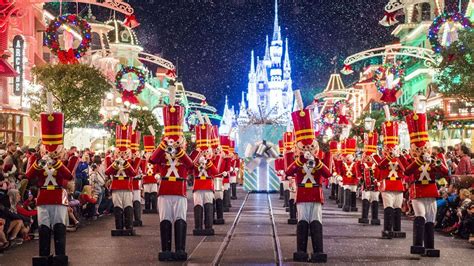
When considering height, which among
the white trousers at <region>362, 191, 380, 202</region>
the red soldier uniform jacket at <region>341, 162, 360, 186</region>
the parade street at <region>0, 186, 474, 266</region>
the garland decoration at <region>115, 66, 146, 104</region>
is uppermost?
the garland decoration at <region>115, 66, 146, 104</region>

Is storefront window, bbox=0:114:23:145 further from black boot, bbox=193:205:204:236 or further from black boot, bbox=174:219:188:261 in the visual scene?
black boot, bbox=174:219:188:261

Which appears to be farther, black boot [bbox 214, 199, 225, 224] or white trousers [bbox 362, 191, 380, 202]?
black boot [bbox 214, 199, 225, 224]

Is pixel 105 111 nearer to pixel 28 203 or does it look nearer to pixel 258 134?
pixel 258 134

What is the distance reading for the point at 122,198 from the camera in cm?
1891

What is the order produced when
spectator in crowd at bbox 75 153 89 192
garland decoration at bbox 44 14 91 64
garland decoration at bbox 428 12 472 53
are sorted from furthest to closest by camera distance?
garland decoration at bbox 44 14 91 64
garland decoration at bbox 428 12 472 53
spectator in crowd at bbox 75 153 89 192

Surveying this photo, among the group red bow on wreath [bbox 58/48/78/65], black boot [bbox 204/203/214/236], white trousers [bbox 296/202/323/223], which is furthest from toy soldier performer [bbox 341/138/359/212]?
white trousers [bbox 296/202/323/223]

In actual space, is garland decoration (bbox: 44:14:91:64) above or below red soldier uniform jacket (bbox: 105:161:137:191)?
above

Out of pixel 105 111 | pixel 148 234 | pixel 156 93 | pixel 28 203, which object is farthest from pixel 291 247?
pixel 156 93

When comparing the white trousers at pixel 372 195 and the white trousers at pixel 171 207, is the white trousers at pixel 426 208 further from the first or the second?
the white trousers at pixel 372 195

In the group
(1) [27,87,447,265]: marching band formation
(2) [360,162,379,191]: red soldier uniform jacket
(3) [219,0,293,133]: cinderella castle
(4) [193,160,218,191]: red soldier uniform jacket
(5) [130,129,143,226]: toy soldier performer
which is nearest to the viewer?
(1) [27,87,447,265]: marching band formation

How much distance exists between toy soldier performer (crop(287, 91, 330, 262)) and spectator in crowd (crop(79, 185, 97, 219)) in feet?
33.8

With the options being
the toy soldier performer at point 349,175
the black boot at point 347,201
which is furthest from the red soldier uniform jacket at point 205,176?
the black boot at point 347,201

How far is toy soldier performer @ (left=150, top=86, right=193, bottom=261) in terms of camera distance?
14594 millimetres

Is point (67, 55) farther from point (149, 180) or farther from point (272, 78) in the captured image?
point (272, 78)
